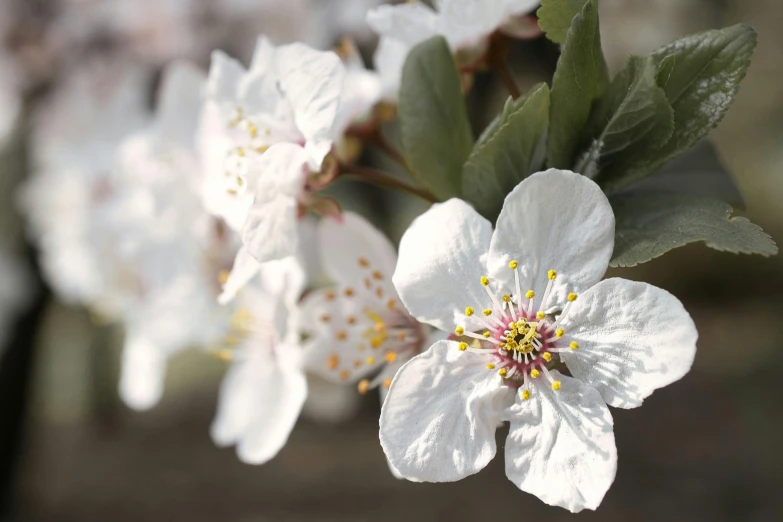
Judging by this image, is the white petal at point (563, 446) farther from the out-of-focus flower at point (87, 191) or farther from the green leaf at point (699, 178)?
the out-of-focus flower at point (87, 191)

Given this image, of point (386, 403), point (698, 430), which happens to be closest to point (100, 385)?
point (698, 430)

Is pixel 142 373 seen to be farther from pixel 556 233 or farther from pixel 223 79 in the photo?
pixel 556 233

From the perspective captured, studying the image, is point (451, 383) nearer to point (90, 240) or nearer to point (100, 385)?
point (90, 240)

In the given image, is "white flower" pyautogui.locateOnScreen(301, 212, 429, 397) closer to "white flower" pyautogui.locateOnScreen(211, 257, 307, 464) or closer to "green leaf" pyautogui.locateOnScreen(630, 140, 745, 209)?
"white flower" pyautogui.locateOnScreen(211, 257, 307, 464)

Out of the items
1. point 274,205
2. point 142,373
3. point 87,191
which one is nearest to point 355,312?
point 274,205

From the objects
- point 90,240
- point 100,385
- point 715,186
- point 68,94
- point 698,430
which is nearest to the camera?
point 715,186

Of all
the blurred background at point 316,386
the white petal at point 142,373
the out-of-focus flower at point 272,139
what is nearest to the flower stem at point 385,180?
the out-of-focus flower at point 272,139
